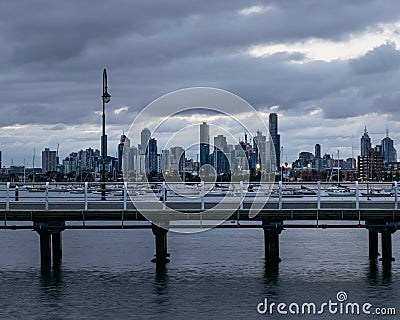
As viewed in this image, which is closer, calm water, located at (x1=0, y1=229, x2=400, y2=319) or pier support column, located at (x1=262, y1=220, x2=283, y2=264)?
calm water, located at (x1=0, y1=229, x2=400, y2=319)

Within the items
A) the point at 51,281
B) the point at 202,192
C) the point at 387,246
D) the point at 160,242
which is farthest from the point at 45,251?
the point at 387,246

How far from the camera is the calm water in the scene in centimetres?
3084

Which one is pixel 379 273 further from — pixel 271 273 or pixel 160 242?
pixel 160 242

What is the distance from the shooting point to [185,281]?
36219 mm

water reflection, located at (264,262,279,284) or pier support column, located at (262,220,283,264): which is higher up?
pier support column, located at (262,220,283,264)

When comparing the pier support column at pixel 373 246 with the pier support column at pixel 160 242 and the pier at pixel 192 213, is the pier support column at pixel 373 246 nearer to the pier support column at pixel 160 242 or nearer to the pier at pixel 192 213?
the pier at pixel 192 213

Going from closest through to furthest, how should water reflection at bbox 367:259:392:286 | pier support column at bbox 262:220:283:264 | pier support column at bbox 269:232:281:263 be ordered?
water reflection at bbox 367:259:392:286 < pier support column at bbox 262:220:283:264 < pier support column at bbox 269:232:281:263

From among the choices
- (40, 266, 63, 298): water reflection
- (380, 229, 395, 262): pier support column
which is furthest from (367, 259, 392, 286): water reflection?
(40, 266, 63, 298): water reflection

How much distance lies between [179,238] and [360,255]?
1793cm

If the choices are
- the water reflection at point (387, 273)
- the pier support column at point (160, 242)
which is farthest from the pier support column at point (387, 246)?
the pier support column at point (160, 242)

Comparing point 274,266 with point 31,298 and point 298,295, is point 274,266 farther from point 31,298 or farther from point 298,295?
point 31,298

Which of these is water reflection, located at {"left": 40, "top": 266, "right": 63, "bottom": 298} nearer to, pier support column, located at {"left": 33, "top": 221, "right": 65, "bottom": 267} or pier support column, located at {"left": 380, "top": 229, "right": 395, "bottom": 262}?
pier support column, located at {"left": 33, "top": 221, "right": 65, "bottom": 267}

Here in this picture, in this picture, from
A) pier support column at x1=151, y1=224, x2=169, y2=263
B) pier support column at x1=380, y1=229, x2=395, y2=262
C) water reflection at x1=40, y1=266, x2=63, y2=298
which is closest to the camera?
water reflection at x1=40, y1=266, x2=63, y2=298

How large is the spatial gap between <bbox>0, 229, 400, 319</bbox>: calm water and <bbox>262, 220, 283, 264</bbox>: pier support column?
75 centimetres
